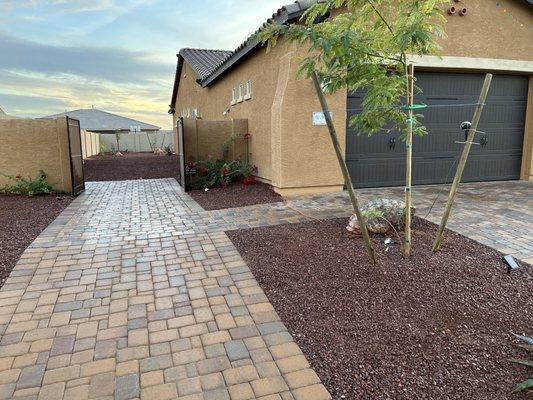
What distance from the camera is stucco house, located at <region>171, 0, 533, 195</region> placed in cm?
782

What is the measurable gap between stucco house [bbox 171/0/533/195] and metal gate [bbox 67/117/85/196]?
4385mm

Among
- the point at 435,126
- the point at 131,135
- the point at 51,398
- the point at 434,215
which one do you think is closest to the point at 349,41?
the point at 51,398

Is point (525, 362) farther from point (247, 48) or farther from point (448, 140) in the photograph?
point (247, 48)

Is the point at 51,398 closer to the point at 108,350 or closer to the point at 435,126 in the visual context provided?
the point at 108,350

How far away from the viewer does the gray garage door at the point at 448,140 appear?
28.7 feet

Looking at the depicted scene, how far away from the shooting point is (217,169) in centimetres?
980

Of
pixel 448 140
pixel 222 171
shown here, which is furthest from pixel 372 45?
pixel 448 140

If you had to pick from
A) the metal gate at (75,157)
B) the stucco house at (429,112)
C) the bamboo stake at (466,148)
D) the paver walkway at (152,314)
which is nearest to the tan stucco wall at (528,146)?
the stucco house at (429,112)

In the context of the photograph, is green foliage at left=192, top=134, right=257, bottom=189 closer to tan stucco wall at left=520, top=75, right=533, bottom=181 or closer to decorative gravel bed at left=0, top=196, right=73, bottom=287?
decorative gravel bed at left=0, top=196, right=73, bottom=287

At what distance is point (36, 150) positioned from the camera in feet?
29.9

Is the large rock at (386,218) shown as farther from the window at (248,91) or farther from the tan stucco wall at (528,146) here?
the tan stucco wall at (528,146)

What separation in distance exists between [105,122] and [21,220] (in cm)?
3041

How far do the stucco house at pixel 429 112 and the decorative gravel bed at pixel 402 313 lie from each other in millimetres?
3484

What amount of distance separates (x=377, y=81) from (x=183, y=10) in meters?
7.45
